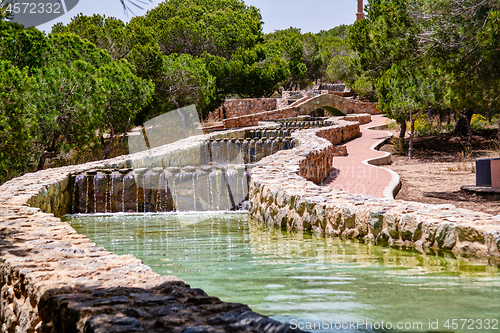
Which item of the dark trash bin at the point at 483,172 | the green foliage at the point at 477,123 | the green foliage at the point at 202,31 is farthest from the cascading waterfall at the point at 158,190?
the green foliage at the point at 202,31

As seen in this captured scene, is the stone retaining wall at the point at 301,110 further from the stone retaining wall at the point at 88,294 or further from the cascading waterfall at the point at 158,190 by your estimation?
the stone retaining wall at the point at 88,294

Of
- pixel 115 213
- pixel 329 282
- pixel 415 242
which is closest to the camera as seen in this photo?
pixel 329 282

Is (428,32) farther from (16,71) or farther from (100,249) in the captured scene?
(16,71)

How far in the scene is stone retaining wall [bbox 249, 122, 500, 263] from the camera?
4.57m

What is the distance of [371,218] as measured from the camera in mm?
5496

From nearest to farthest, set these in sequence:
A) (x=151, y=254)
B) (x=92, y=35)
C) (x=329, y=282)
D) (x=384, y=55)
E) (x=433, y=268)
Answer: (x=329, y=282)
(x=433, y=268)
(x=151, y=254)
(x=384, y=55)
(x=92, y=35)

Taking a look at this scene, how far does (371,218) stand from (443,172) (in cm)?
1081

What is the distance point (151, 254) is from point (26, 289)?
2.26 meters

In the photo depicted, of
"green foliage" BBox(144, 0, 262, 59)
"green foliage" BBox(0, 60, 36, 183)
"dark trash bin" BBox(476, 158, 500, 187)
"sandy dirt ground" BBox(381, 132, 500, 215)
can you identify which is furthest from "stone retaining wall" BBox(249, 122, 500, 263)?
"green foliage" BBox(144, 0, 262, 59)

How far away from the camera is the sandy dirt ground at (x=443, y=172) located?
34.0 feet

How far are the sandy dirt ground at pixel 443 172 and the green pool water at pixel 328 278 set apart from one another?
5270mm

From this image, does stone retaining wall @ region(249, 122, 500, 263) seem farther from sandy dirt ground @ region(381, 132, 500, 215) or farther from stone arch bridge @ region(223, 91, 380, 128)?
stone arch bridge @ region(223, 91, 380, 128)

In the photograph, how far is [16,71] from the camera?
15.9 m

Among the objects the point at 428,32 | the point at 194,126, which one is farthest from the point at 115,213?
the point at 194,126
